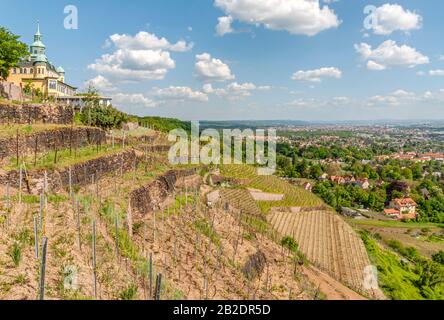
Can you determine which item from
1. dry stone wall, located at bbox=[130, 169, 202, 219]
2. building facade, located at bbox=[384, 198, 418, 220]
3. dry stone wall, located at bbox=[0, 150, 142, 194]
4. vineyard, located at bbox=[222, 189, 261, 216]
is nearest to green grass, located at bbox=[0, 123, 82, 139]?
dry stone wall, located at bbox=[0, 150, 142, 194]

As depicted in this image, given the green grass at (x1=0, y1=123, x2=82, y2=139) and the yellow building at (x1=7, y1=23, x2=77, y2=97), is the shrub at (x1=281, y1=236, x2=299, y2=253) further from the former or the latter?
the yellow building at (x1=7, y1=23, x2=77, y2=97)

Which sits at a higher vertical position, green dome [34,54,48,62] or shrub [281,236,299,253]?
green dome [34,54,48,62]

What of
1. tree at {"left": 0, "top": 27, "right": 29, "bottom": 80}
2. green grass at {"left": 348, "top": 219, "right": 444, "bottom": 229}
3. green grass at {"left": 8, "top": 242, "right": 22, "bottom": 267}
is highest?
tree at {"left": 0, "top": 27, "right": 29, "bottom": 80}

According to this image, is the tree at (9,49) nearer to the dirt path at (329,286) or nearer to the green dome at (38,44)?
the green dome at (38,44)

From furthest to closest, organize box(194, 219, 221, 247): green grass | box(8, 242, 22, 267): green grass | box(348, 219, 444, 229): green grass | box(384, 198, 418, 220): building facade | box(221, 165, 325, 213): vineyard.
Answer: box(384, 198, 418, 220): building facade
box(348, 219, 444, 229): green grass
box(221, 165, 325, 213): vineyard
box(194, 219, 221, 247): green grass
box(8, 242, 22, 267): green grass

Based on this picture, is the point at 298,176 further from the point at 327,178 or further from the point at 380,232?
the point at 380,232

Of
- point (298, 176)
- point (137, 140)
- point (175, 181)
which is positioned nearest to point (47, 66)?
point (137, 140)

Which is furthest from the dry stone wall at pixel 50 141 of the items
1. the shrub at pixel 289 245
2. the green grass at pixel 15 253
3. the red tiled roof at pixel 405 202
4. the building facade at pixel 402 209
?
the red tiled roof at pixel 405 202
